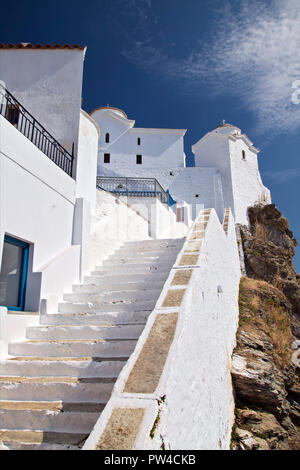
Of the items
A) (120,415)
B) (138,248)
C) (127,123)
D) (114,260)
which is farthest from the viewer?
(127,123)

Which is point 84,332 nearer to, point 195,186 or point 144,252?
point 144,252

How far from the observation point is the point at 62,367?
13.7 ft

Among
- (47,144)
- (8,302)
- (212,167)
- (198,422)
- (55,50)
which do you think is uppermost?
(212,167)

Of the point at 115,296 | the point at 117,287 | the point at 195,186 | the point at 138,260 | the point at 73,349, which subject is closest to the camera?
the point at 73,349

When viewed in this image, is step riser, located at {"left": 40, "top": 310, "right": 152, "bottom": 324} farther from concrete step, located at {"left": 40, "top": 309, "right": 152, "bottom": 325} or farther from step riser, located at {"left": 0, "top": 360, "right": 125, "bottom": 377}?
step riser, located at {"left": 0, "top": 360, "right": 125, "bottom": 377}

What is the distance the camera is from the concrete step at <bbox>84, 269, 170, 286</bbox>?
20.9 ft

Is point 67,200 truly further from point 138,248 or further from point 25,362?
point 25,362

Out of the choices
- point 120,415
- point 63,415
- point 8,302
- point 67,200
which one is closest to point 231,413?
point 63,415

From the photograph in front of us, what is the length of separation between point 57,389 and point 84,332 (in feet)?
3.64

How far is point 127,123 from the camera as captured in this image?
2781cm

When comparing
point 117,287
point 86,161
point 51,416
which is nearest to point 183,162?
point 86,161

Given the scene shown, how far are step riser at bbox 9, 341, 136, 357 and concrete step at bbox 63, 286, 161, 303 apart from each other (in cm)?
130

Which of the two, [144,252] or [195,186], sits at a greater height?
[195,186]

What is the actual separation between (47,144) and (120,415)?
7308 millimetres
